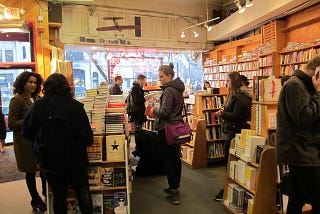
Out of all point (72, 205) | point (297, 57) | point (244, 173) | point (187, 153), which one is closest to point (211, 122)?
point (187, 153)

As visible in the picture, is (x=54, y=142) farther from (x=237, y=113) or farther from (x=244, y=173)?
(x=237, y=113)

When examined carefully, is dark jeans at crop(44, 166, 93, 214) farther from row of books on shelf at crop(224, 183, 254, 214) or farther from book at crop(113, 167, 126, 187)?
row of books on shelf at crop(224, 183, 254, 214)

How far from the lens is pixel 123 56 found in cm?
994

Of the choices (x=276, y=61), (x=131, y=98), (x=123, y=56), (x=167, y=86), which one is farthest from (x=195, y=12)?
(x=167, y=86)

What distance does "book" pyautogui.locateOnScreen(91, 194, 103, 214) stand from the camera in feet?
9.02

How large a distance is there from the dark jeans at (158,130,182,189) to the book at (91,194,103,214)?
0.93m

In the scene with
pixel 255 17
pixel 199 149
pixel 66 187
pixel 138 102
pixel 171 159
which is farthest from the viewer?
pixel 255 17

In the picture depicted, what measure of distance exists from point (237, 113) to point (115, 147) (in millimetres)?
1488

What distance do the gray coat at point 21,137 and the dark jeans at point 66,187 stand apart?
79cm

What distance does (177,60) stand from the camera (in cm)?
1124

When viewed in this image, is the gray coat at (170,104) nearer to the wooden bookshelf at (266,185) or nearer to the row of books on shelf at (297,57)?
the wooden bookshelf at (266,185)

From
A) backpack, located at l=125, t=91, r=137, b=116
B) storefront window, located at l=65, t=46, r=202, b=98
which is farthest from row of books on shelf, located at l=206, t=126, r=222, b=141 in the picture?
storefront window, located at l=65, t=46, r=202, b=98

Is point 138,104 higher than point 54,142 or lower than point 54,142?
A: higher

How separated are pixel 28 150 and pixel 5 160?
324cm
